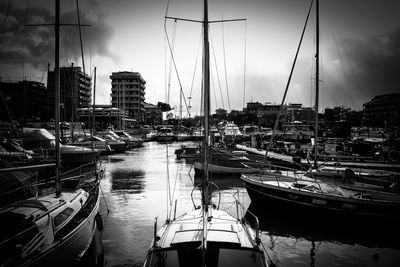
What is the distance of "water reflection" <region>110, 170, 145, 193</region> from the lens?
2430 centimetres

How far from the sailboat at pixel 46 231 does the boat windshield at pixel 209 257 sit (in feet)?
10.1

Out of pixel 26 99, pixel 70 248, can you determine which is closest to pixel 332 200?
pixel 70 248

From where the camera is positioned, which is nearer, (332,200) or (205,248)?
(205,248)

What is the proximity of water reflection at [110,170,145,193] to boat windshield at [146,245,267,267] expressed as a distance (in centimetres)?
1749

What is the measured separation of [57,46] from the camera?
11.3 meters

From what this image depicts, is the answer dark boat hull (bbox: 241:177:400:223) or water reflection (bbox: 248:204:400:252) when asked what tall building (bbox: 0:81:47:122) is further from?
water reflection (bbox: 248:204:400:252)

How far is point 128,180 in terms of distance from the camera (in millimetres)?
28375

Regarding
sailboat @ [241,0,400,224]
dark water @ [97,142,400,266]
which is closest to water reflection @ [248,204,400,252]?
dark water @ [97,142,400,266]

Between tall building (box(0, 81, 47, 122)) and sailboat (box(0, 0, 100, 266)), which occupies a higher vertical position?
tall building (box(0, 81, 47, 122))

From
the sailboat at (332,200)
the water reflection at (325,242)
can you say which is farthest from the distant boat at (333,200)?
the water reflection at (325,242)

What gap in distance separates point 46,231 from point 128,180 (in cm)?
2102

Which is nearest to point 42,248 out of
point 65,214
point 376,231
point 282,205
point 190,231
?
point 65,214

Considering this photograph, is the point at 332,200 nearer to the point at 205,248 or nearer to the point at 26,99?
the point at 205,248

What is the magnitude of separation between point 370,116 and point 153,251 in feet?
549
